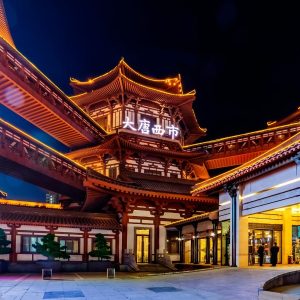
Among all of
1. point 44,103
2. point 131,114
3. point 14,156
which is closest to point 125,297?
point 14,156

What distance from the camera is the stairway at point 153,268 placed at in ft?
103

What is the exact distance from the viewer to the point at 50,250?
90.2ft

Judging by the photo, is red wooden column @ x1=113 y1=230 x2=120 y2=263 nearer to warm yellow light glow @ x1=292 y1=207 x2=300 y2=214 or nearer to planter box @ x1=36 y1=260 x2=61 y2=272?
planter box @ x1=36 y1=260 x2=61 y2=272

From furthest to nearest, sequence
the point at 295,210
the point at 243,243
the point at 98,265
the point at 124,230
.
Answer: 1. the point at 124,230
2. the point at 98,265
3. the point at 295,210
4. the point at 243,243

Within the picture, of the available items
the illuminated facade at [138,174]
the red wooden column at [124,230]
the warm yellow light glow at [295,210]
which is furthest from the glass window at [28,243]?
the warm yellow light glow at [295,210]

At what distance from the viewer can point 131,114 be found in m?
41.0

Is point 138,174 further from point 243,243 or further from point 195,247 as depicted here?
point 243,243

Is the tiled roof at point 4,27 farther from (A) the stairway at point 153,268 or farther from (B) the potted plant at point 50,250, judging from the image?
(A) the stairway at point 153,268

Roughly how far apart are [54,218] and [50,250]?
285 cm

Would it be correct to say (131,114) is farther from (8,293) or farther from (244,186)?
(8,293)

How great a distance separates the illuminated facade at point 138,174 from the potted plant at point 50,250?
145 cm

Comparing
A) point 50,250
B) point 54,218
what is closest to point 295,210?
point 50,250

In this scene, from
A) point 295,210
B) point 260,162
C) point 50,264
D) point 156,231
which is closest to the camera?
point 260,162

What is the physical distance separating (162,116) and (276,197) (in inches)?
1003
